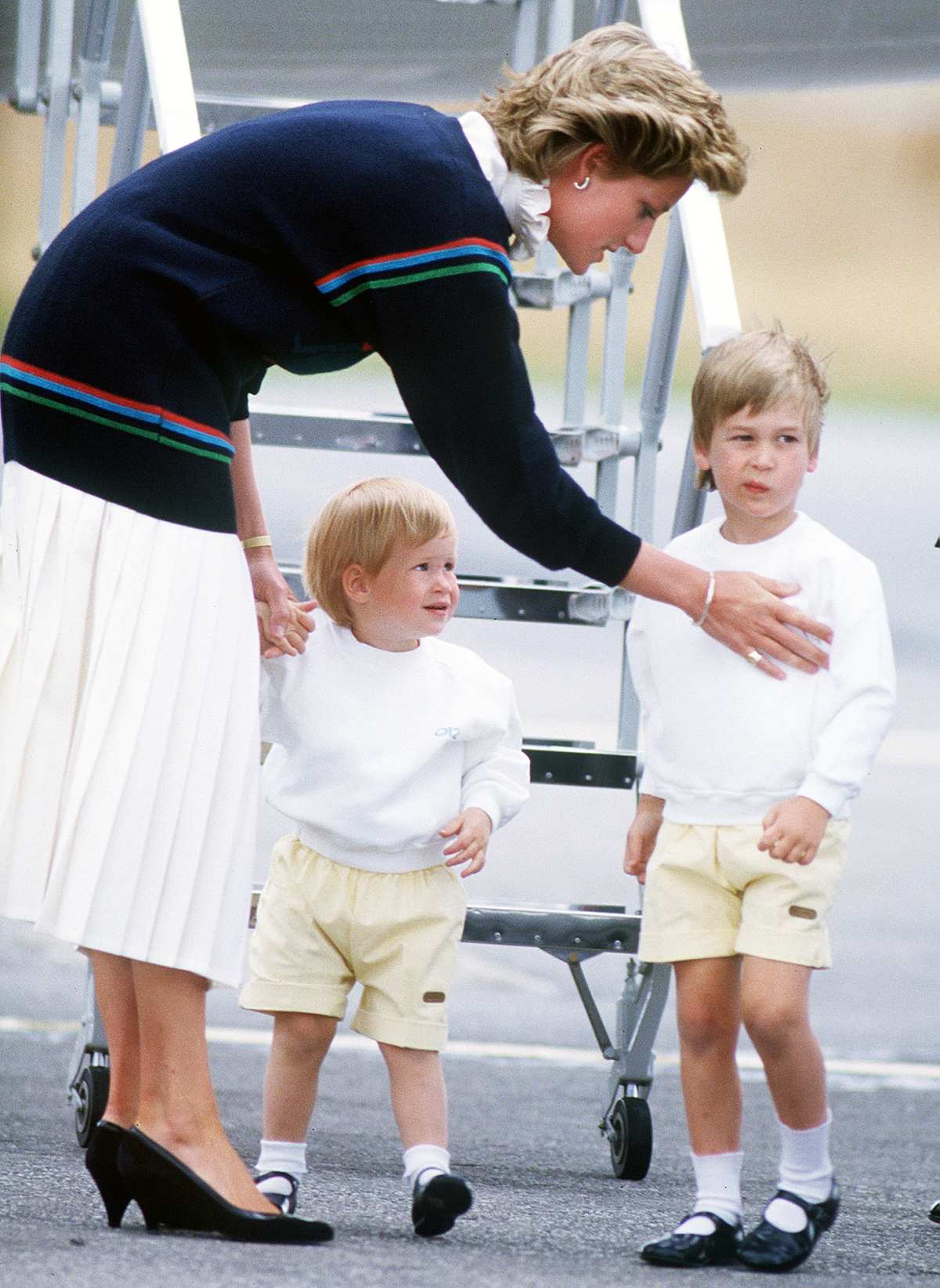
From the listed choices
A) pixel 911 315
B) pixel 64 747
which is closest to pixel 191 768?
pixel 64 747

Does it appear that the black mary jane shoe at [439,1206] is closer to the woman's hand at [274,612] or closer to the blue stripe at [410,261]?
the woman's hand at [274,612]

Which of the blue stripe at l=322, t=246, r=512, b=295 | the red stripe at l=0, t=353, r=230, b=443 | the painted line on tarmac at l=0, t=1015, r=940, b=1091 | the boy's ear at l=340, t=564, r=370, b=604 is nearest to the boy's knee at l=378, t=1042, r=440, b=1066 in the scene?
the boy's ear at l=340, t=564, r=370, b=604

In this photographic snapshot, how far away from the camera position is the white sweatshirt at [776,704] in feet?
5.71

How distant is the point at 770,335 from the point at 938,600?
267cm

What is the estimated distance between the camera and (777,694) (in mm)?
1778

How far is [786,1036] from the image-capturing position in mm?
1699

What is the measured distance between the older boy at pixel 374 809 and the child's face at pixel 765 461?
290 millimetres

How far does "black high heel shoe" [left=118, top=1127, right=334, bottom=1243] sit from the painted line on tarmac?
1805 millimetres

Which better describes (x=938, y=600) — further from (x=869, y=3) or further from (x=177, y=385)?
(x=177, y=385)

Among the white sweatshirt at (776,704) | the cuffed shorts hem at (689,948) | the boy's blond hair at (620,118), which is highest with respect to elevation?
the boy's blond hair at (620,118)

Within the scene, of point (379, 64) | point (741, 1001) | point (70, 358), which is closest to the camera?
point (70, 358)

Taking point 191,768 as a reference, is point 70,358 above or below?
above

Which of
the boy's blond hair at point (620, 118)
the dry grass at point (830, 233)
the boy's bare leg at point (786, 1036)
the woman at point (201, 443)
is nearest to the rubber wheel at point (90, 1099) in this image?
the woman at point (201, 443)

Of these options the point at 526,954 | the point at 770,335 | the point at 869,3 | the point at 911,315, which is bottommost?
the point at 526,954
